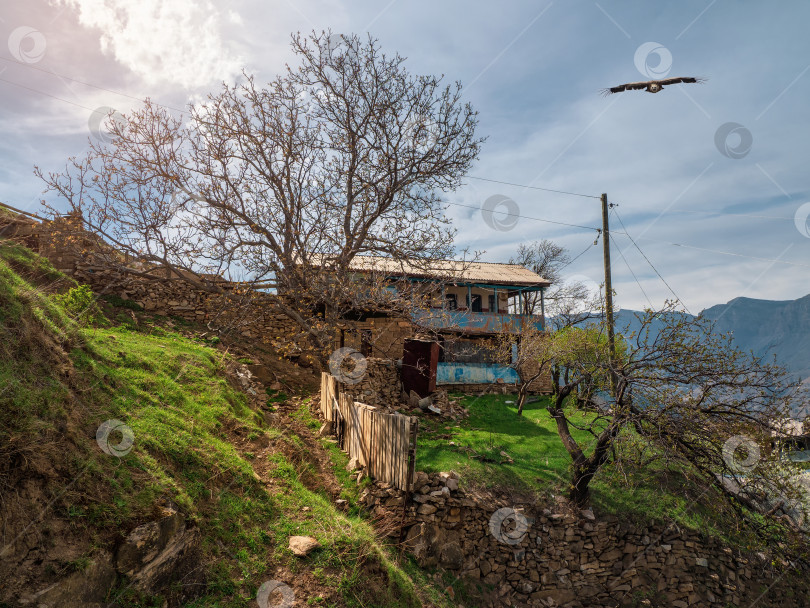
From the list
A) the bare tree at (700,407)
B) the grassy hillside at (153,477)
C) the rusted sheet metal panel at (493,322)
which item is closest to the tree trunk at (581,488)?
the bare tree at (700,407)

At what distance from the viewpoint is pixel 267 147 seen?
13.0 m

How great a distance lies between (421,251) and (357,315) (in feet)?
19.2

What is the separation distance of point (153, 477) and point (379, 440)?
448cm

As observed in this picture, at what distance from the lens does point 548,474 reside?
11.1 m

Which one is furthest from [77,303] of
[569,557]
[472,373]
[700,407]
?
[472,373]

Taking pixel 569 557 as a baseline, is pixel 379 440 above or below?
above

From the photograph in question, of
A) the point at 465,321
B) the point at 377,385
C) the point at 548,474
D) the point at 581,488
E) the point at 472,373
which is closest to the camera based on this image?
the point at 581,488

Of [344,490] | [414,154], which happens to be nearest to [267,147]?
[414,154]

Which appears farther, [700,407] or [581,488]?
[581,488]

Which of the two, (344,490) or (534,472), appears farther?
(534,472)

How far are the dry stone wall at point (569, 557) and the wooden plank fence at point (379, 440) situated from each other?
0.40 m

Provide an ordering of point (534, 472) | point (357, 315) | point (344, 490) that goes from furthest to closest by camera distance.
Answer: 1. point (357, 315)
2. point (534, 472)
3. point (344, 490)

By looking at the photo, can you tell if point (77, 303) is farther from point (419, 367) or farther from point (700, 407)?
point (700, 407)

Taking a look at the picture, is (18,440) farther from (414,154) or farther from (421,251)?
(414,154)
